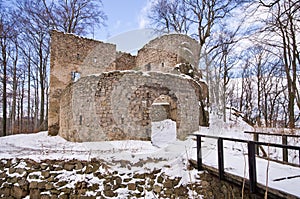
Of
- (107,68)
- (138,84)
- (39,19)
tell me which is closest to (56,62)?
(107,68)

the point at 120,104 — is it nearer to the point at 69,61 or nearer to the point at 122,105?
the point at 122,105

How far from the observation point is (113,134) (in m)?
7.34

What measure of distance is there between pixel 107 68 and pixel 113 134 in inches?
289

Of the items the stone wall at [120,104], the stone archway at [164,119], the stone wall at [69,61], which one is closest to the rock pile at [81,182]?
the stone wall at [120,104]

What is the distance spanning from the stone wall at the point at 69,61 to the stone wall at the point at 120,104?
4.04m

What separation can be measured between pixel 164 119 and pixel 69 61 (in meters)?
6.94

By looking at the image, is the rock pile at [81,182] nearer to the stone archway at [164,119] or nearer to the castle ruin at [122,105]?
the castle ruin at [122,105]

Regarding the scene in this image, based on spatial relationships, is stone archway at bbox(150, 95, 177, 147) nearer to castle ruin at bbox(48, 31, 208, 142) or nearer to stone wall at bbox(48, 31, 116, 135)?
castle ruin at bbox(48, 31, 208, 142)

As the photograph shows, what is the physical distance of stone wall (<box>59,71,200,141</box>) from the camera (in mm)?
7355

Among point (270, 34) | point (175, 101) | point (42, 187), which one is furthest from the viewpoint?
point (175, 101)

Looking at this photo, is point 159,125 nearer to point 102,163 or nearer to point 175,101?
point 175,101

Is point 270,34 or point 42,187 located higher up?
point 270,34

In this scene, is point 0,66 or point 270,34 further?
point 0,66

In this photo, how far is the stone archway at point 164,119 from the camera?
356 inches
